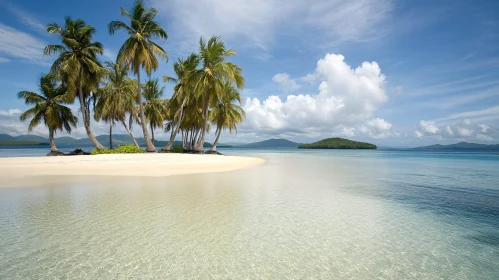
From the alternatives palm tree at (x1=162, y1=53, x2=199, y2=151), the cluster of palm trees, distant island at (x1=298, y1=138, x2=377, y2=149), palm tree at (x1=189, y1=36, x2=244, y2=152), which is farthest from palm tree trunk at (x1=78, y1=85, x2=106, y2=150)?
distant island at (x1=298, y1=138, x2=377, y2=149)

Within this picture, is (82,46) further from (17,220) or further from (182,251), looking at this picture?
(182,251)

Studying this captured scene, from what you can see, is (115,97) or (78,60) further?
(115,97)

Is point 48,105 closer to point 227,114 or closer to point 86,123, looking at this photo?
point 86,123

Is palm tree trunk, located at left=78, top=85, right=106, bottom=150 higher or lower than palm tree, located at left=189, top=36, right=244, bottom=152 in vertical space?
lower

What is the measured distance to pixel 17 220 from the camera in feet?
15.6

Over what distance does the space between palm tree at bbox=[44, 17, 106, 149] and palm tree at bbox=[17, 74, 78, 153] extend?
3630 millimetres

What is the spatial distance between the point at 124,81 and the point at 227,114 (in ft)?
43.0

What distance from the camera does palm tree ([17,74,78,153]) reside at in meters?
26.7

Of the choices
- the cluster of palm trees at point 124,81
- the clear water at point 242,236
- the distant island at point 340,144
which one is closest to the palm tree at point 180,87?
the cluster of palm trees at point 124,81

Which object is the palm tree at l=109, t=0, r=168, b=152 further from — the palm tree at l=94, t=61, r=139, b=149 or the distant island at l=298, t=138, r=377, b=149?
the distant island at l=298, t=138, r=377, b=149

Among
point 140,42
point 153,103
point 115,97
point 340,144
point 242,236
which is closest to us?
point 242,236

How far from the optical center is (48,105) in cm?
2720

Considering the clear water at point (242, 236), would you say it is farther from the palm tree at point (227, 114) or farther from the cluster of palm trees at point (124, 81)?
the palm tree at point (227, 114)

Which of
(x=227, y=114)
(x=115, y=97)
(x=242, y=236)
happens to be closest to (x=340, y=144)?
(x=227, y=114)
